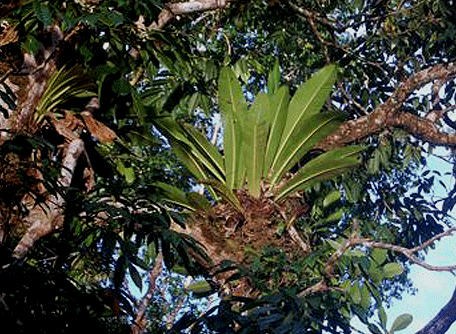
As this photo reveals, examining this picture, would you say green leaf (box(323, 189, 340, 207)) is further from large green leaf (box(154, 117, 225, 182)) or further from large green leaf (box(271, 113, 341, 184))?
large green leaf (box(154, 117, 225, 182))

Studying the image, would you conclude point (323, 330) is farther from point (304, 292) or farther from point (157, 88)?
point (157, 88)

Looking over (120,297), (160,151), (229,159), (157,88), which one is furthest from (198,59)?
(120,297)

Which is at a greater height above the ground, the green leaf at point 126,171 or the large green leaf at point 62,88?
the large green leaf at point 62,88

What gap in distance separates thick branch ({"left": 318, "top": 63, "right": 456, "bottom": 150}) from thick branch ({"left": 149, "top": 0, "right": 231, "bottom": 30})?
1428mm

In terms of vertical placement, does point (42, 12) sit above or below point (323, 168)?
below

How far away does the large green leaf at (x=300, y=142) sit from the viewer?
16.3 ft

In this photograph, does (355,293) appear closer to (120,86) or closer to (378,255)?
(378,255)

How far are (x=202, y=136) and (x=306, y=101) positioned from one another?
2.33ft

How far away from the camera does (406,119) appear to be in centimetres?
517

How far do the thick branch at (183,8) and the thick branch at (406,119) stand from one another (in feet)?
4.68

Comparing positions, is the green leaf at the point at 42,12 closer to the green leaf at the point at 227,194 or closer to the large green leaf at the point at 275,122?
the green leaf at the point at 227,194

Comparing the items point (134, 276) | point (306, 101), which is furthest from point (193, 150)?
point (134, 276)

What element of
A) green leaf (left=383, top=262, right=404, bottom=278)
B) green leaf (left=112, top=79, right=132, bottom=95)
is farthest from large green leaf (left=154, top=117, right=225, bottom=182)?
green leaf (left=383, top=262, right=404, bottom=278)

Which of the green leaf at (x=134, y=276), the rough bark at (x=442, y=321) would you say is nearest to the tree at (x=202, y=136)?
the green leaf at (x=134, y=276)
